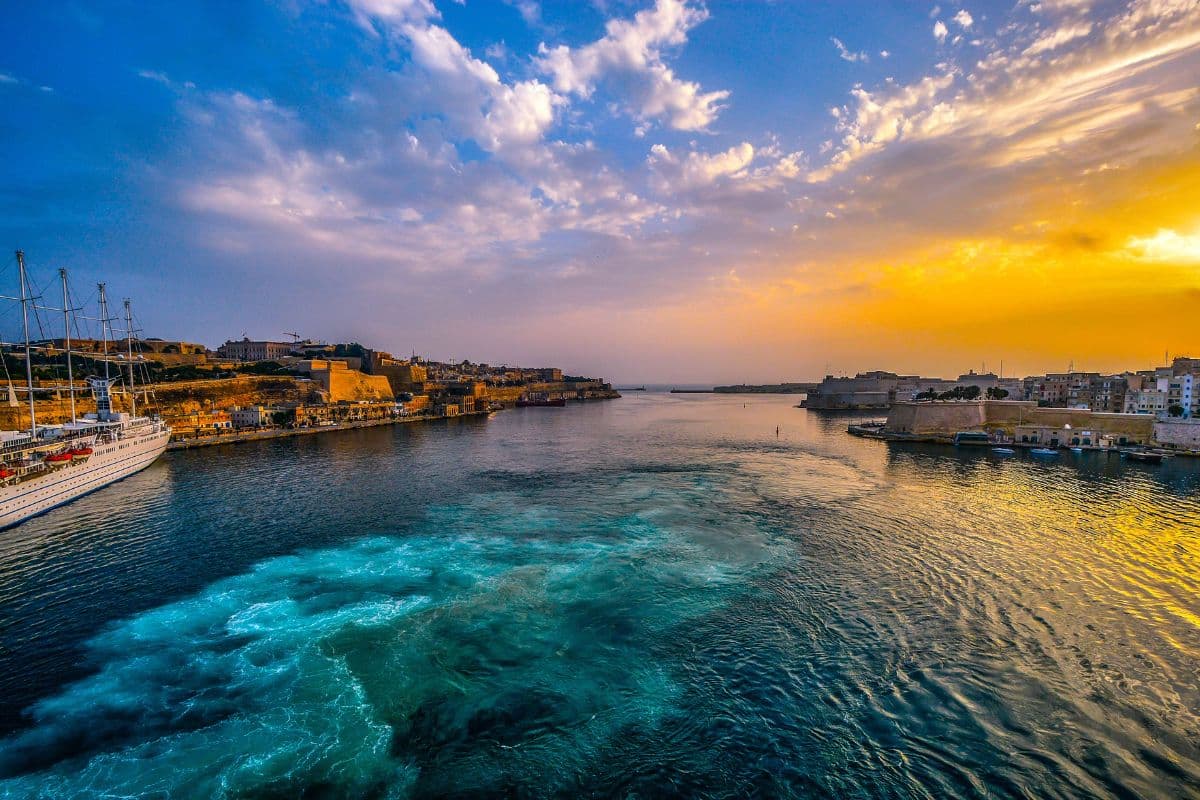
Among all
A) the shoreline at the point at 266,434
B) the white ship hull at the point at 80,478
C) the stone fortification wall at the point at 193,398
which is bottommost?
the shoreline at the point at 266,434

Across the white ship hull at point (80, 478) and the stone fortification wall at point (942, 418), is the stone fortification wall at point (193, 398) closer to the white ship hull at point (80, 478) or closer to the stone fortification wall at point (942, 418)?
the white ship hull at point (80, 478)

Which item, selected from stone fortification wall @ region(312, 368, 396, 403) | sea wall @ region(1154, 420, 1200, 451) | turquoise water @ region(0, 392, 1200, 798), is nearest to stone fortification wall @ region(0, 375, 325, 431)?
stone fortification wall @ region(312, 368, 396, 403)

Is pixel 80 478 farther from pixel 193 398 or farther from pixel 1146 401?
pixel 1146 401

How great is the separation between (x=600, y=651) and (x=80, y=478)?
35559 millimetres

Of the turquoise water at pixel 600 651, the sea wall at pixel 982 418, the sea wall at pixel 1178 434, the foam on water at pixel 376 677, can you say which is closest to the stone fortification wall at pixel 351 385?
the turquoise water at pixel 600 651

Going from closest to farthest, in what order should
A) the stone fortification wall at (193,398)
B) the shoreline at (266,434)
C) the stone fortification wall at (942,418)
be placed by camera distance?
the stone fortification wall at (193,398)
the shoreline at (266,434)
the stone fortification wall at (942,418)

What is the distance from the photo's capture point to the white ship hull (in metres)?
22.6

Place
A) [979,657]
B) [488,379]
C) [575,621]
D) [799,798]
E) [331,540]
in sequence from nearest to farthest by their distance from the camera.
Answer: [799,798], [979,657], [575,621], [331,540], [488,379]

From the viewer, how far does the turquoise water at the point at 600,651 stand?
851 cm

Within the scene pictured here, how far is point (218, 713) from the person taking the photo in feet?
32.3

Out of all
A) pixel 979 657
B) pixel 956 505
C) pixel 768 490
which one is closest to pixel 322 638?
pixel 979 657

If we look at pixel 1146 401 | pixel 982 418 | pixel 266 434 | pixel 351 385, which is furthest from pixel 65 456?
pixel 1146 401

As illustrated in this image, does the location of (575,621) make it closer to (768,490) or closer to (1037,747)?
(1037,747)

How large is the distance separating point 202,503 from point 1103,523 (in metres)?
48.3
